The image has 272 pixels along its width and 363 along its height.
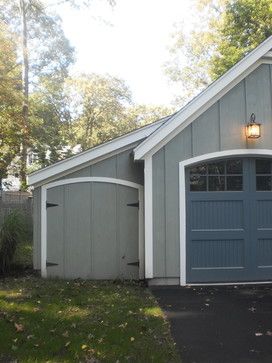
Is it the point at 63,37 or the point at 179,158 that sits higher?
the point at 63,37

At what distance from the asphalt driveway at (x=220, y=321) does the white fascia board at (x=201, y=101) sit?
2630 mm

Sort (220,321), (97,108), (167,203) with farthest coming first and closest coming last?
(97,108), (167,203), (220,321)

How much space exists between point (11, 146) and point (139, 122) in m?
25.5

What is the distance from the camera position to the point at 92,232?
901cm

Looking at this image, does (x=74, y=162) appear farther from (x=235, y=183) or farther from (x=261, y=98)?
(x=261, y=98)

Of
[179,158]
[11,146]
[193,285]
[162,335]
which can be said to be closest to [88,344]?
[162,335]

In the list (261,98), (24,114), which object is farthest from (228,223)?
(24,114)

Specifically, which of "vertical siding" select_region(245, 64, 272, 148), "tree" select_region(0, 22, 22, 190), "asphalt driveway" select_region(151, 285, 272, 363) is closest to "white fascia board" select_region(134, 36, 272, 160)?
"vertical siding" select_region(245, 64, 272, 148)

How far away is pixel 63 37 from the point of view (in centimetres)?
3175

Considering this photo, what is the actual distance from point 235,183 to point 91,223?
9.77 ft

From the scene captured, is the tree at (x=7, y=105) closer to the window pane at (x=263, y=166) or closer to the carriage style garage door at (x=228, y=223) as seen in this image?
the carriage style garage door at (x=228, y=223)

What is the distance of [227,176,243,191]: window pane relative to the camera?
8.52m

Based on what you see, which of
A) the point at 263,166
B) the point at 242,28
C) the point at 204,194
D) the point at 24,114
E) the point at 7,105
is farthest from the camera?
the point at 242,28

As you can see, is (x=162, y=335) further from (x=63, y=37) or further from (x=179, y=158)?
(x=63, y=37)
